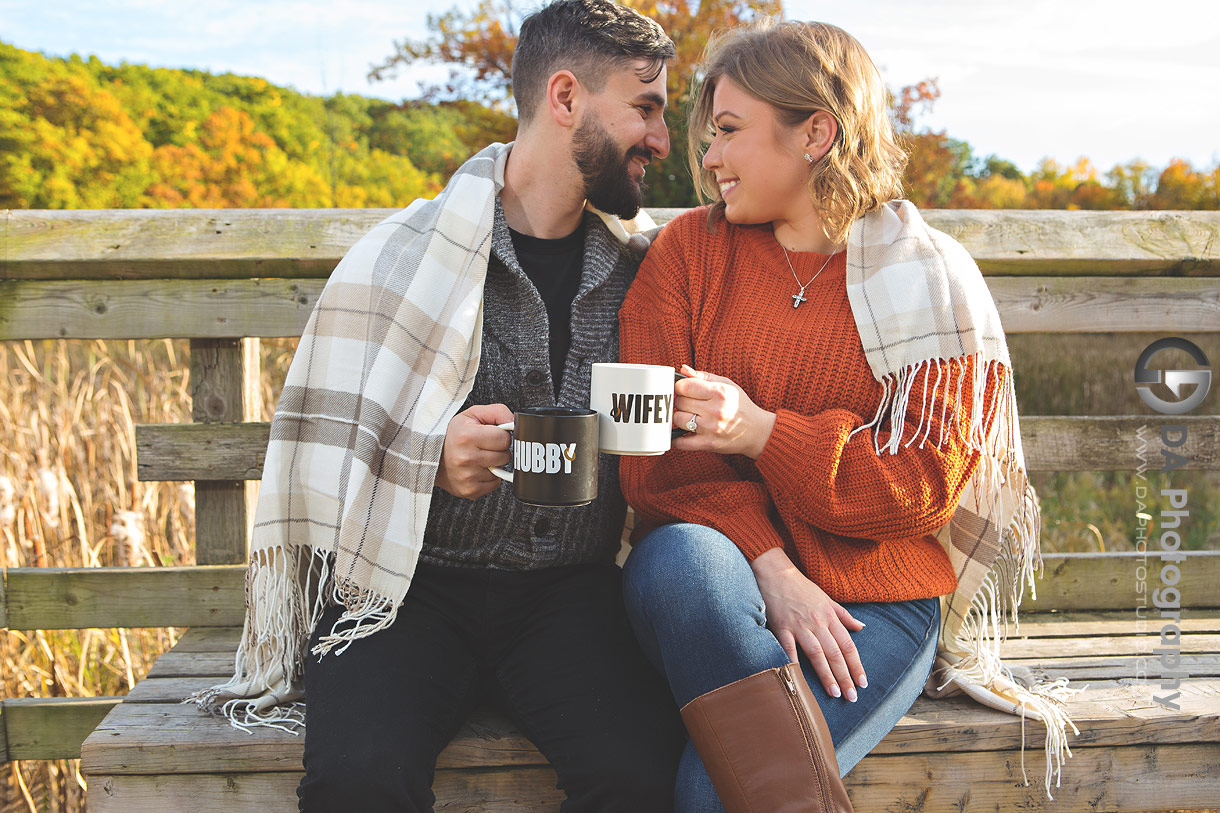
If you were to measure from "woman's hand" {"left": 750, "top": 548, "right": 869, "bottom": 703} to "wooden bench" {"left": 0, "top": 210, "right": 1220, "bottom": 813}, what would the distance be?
34 cm

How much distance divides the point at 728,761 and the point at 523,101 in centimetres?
151

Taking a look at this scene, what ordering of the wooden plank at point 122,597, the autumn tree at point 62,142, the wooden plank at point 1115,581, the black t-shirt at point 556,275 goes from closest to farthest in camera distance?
the black t-shirt at point 556,275 < the wooden plank at point 122,597 < the wooden plank at point 1115,581 < the autumn tree at point 62,142

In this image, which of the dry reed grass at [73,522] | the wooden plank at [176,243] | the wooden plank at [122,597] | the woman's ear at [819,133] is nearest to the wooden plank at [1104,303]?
the woman's ear at [819,133]

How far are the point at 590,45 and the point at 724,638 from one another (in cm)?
131

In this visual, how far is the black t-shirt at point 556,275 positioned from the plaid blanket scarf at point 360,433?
6.3 inches

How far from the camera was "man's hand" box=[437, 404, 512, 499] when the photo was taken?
5.31 ft

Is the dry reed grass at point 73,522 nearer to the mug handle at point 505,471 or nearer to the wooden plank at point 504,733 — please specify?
the wooden plank at point 504,733

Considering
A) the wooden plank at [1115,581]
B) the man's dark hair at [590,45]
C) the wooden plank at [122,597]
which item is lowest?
the wooden plank at [122,597]

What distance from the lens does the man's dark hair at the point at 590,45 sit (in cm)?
201

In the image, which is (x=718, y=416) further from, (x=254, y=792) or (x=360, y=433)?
(x=254, y=792)

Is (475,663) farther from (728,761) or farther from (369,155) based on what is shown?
(369,155)

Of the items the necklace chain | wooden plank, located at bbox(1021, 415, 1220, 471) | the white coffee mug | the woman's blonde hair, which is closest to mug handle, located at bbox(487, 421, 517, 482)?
the white coffee mug

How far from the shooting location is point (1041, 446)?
2.40m

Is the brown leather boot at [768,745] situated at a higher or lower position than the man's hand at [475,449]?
lower
